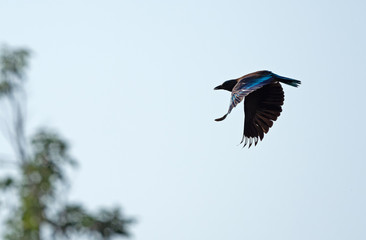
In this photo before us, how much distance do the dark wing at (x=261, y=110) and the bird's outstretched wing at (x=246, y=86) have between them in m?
0.47

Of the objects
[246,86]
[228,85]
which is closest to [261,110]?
[228,85]

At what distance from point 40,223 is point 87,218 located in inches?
52.4

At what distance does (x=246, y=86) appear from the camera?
14.8m

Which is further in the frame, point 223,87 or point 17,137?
point 223,87

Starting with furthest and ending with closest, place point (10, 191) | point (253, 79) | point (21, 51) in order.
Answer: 1. point (253, 79)
2. point (21, 51)
3. point (10, 191)

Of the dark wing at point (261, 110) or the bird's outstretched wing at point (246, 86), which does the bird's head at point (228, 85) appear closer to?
the dark wing at point (261, 110)

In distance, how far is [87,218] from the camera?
13328mm

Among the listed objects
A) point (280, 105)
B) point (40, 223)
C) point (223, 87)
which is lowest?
point (40, 223)

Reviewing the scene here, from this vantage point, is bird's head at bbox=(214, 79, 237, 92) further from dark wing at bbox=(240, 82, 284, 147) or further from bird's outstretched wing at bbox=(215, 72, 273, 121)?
bird's outstretched wing at bbox=(215, 72, 273, 121)

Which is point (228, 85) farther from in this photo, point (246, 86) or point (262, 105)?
point (246, 86)

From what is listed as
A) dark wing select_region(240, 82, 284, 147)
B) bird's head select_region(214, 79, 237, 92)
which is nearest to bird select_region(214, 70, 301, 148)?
dark wing select_region(240, 82, 284, 147)

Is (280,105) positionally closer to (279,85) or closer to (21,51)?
(279,85)

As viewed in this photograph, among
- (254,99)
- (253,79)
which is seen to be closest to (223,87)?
(254,99)

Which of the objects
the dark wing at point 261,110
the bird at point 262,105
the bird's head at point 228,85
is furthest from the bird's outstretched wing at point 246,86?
the bird's head at point 228,85
